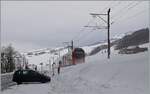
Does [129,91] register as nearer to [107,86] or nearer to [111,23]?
[107,86]

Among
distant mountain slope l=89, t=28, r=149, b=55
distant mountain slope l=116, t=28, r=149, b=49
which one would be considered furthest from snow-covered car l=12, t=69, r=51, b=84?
distant mountain slope l=116, t=28, r=149, b=49

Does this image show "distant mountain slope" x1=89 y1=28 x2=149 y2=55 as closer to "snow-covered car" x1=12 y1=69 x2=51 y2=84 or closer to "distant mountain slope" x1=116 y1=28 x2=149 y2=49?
"distant mountain slope" x1=116 y1=28 x2=149 y2=49

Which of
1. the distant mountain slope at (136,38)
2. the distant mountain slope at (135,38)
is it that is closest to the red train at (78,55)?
the distant mountain slope at (135,38)

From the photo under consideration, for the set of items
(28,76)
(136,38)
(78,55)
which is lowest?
(28,76)

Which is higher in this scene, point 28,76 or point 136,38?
point 136,38

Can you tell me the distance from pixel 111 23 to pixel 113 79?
1922cm

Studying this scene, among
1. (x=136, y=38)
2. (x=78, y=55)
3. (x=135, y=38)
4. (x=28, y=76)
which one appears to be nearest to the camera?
(x=28, y=76)

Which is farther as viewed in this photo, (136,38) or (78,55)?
(136,38)

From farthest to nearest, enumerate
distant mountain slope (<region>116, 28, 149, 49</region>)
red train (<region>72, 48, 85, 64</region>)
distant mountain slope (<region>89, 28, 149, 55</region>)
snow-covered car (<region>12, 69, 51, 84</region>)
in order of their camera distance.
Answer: red train (<region>72, 48, 85, 64</region>) → distant mountain slope (<region>116, 28, 149, 49</region>) → distant mountain slope (<region>89, 28, 149, 55</region>) → snow-covered car (<region>12, 69, 51, 84</region>)

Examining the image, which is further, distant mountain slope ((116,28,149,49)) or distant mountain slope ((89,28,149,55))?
distant mountain slope ((116,28,149,49))

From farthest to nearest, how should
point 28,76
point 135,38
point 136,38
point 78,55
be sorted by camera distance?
1. point 135,38
2. point 136,38
3. point 78,55
4. point 28,76

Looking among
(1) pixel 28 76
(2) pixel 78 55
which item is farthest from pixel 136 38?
(1) pixel 28 76

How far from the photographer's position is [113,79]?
20.0 metres

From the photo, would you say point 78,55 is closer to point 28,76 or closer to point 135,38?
point 135,38
